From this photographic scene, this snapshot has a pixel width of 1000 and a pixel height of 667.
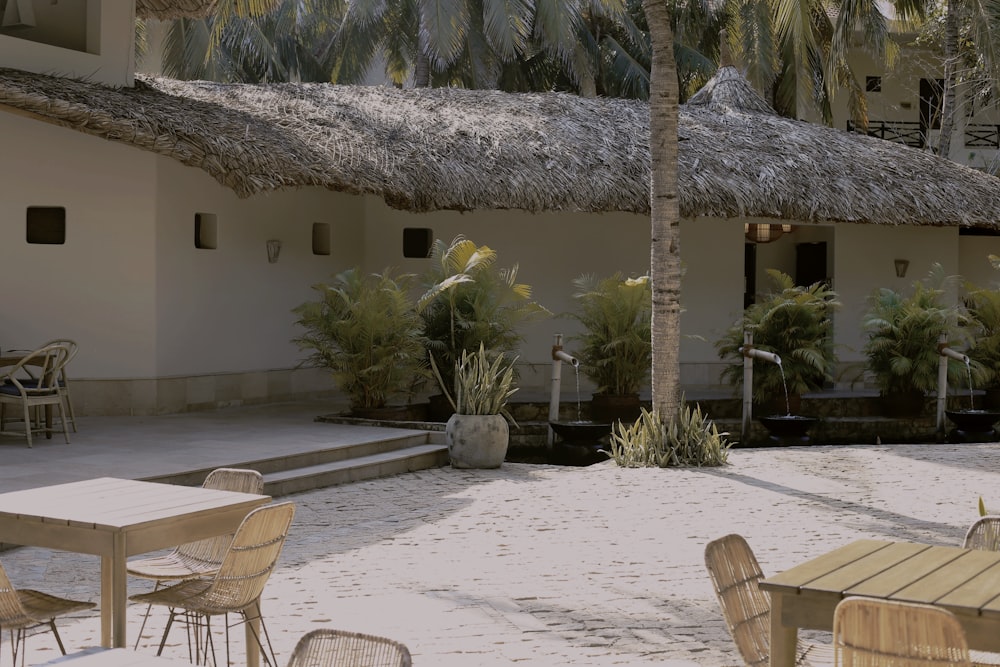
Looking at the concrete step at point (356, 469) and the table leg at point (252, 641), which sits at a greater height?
the table leg at point (252, 641)

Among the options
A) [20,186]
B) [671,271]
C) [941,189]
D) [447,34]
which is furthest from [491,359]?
[447,34]

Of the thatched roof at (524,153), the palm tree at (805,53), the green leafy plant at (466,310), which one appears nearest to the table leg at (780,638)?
the thatched roof at (524,153)

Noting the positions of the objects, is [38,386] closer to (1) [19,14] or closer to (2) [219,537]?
(1) [19,14]

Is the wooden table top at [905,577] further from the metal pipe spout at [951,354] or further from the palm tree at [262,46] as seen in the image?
the palm tree at [262,46]

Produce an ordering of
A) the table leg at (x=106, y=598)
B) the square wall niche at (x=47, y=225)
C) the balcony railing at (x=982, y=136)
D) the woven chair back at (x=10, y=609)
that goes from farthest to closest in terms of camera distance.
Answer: the balcony railing at (x=982, y=136) → the square wall niche at (x=47, y=225) → the table leg at (x=106, y=598) → the woven chair back at (x=10, y=609)

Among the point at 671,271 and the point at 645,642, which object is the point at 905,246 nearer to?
the point at 671,271

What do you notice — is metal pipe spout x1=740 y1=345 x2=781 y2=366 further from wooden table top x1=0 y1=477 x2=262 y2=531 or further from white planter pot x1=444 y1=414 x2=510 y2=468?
wooden table top x1=0 y1=477 x2=262 y2=531

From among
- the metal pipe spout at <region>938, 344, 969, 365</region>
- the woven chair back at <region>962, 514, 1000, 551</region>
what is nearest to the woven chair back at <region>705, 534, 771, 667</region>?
the woven chair back at <region>962, 514, 1000, 551</region>

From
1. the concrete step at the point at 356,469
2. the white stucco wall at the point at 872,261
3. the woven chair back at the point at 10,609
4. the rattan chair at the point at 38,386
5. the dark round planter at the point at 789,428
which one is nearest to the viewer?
the woven chair back at the point at 10,609

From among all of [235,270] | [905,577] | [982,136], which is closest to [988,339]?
[235,270]

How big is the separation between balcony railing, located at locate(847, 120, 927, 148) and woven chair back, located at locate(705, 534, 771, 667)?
875 inches

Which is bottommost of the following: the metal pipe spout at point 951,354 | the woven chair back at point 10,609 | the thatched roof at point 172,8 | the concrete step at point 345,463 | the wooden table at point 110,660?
the concrete step at point 345,463

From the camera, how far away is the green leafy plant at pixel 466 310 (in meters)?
11.8

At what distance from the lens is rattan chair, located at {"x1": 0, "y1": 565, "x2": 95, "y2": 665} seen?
3.73 metres
